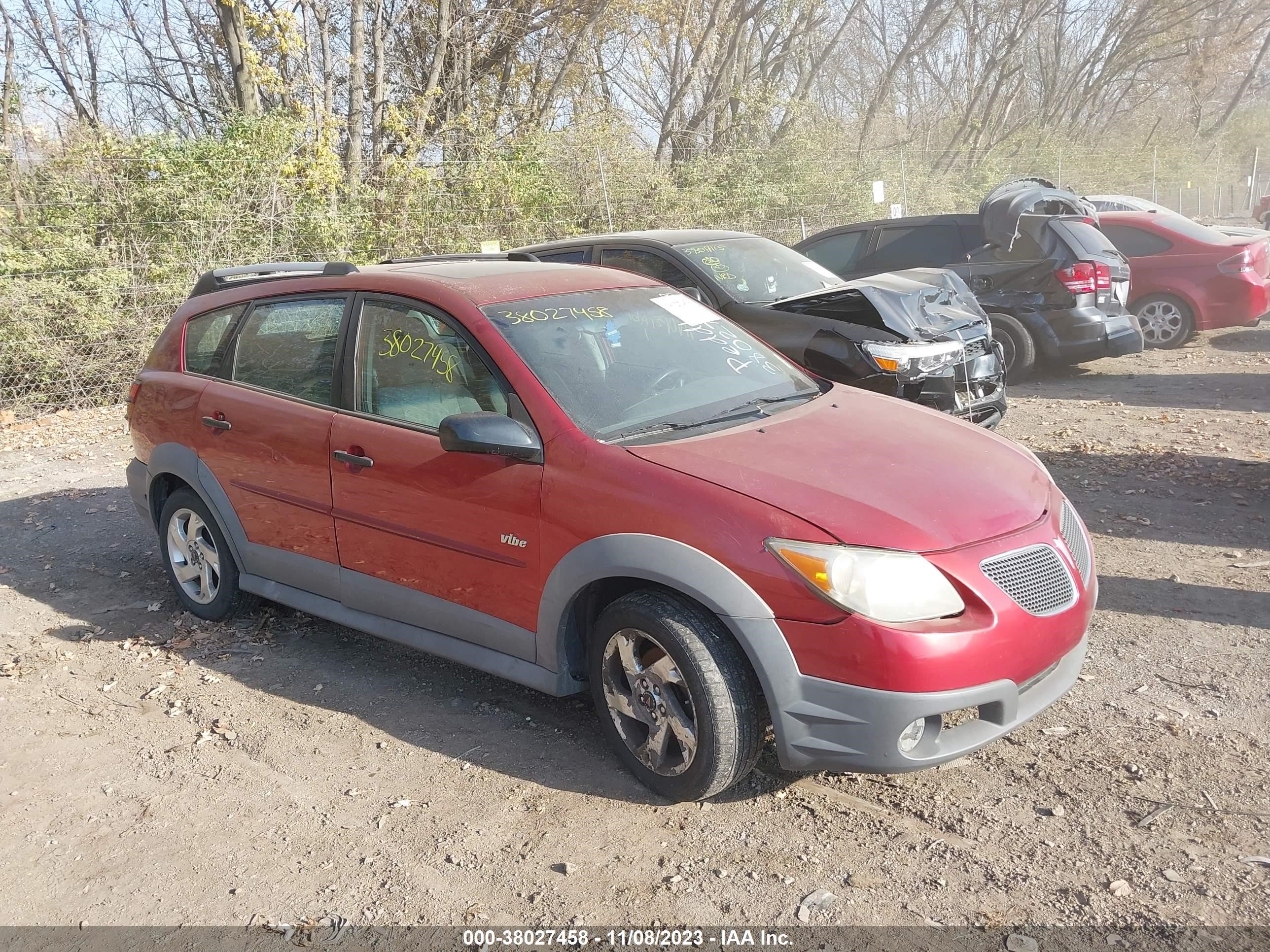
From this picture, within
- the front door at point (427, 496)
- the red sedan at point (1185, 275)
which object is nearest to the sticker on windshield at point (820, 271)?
the red sedan at point (1185, 275)

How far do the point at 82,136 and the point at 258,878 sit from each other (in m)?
10.3

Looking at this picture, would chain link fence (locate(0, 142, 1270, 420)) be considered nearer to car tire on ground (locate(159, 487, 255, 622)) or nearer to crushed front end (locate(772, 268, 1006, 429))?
car tire on ground (locate(159, 487, 255, 622))

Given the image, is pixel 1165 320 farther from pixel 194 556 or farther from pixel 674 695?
pixel 194 556

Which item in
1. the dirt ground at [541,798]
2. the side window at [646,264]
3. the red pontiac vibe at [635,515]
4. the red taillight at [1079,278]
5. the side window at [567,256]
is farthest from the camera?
the red taillight at [1079,278]

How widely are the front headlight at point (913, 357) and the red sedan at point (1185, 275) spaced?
5.53 m

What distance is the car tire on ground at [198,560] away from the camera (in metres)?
5.12

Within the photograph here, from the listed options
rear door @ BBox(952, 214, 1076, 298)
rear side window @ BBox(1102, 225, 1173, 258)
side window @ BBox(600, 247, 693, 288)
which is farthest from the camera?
rear side window @ BBox(1102, 225, 1173, 258)

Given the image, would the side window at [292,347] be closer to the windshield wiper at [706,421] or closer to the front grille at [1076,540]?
the windshield wiper at [706,421]

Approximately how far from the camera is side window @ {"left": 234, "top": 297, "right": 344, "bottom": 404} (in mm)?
4500

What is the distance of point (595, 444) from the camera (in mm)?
3592

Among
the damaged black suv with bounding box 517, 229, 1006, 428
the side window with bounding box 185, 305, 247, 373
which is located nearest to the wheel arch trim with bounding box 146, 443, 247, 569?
the side window with bounding box 185, 305, 247, 373

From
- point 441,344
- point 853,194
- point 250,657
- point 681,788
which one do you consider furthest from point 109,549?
point 853,194

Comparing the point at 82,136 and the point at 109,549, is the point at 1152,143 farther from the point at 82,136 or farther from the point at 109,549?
the point at 109,549

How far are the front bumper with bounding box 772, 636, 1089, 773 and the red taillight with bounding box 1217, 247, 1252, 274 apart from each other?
9.71 meters
